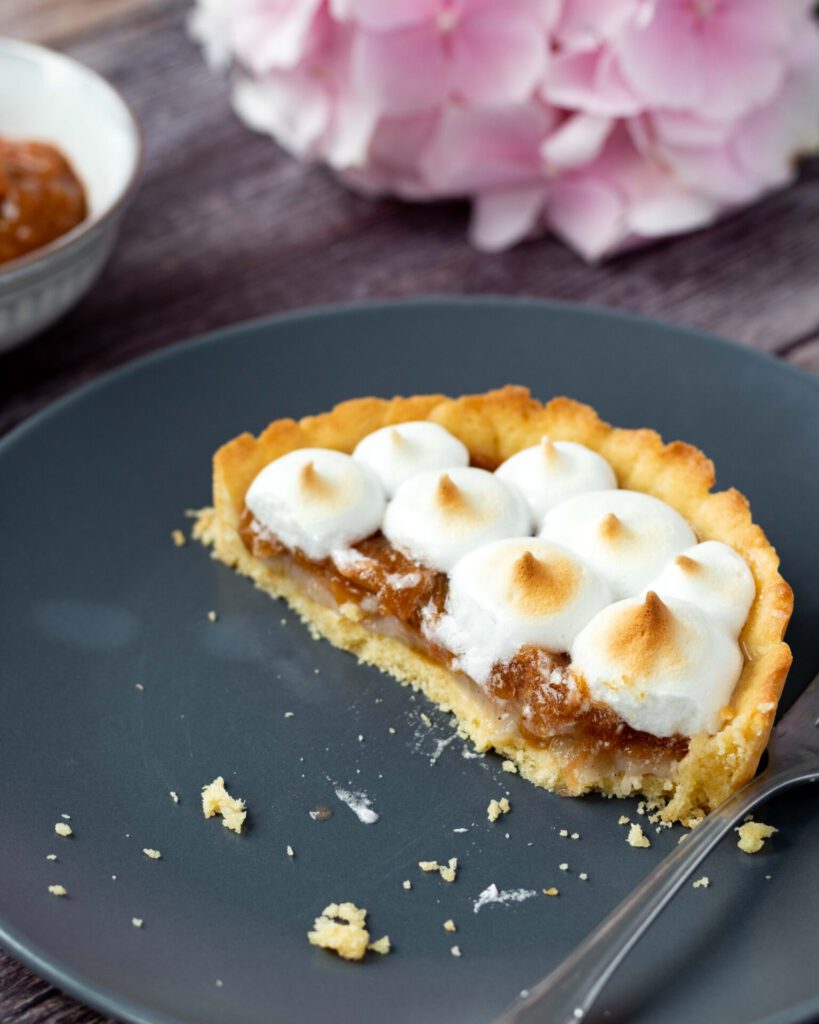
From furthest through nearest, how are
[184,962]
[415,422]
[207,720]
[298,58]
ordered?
[298,58] < [415,422] < [207,720] < [184,962]

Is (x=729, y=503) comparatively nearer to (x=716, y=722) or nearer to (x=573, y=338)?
(x=716, y=722)

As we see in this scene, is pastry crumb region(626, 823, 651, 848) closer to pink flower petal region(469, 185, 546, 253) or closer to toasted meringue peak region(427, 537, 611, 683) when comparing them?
toasted meringue peak region(427, 537, 611, 683)

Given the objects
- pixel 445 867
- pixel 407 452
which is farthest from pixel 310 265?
pixel 445 867

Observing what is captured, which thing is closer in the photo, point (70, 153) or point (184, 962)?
point (184, 962)

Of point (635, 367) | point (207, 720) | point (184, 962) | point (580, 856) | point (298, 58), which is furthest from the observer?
point (298, 58)

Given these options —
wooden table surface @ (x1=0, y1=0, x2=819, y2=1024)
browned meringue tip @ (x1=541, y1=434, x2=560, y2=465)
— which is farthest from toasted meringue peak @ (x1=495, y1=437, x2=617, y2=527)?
wooden table surface @ (x1=0, y1=0, x2=819, y2=1024)

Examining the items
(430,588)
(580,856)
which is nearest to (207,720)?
(430,588)
